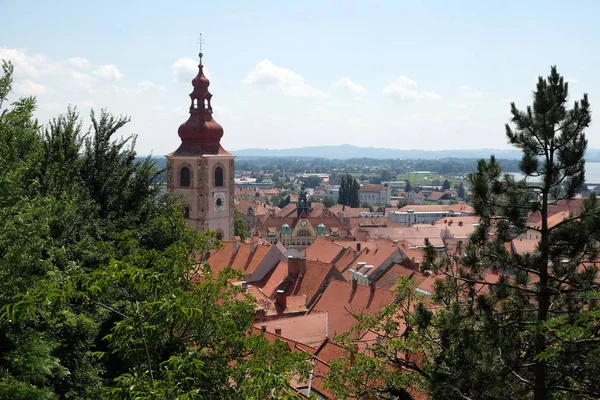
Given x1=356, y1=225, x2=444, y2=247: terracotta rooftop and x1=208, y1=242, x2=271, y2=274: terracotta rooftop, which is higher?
x1=208, y1=242, x2=271, y2=274: terracotta rooftop

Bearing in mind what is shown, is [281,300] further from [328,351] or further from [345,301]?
[328,351]

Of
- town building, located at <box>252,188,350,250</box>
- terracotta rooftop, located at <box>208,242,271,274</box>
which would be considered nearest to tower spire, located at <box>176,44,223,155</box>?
terracotta rooftop, located at <box>208,242,271,274</box>

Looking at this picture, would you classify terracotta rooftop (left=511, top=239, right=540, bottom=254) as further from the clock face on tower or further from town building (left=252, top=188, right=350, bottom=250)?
town building (left=252, top=188, right=350, bottom=250)

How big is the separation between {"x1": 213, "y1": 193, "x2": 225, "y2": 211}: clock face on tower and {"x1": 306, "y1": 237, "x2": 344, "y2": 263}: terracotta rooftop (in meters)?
9.30

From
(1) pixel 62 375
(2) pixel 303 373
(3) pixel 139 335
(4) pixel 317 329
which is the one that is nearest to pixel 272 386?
(3) pixel 139 335

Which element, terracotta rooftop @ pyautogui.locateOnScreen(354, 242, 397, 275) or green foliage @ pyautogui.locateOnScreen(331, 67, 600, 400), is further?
terracotta rooftop @ pyautogui.locateOnScreen(354, 242, 397, 275)

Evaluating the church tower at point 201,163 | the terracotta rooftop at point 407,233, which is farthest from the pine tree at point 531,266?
the terracotta rooftop at point 407,233

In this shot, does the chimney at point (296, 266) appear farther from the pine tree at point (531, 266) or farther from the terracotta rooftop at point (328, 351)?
the pine tree at point (531, 266)

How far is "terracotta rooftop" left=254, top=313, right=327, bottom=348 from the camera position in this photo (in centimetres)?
2544

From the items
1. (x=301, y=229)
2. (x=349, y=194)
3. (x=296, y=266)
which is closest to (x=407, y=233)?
(x=301, y=229)

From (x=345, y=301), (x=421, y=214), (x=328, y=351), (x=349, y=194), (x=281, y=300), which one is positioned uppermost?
(x=328, y=351)

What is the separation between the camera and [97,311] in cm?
1198

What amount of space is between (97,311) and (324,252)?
134 feet

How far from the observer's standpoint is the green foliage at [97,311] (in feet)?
23.7
